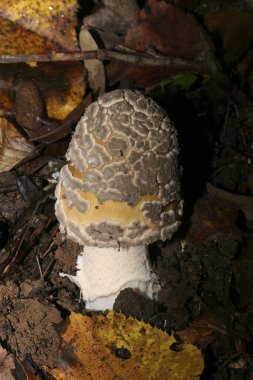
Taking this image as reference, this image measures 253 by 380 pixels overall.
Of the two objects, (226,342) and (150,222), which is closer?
(150,222)

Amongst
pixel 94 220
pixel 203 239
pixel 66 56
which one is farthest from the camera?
pixel 66 56

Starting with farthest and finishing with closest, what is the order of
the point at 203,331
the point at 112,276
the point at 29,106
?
the point at 29,106 < the point at 112,276 < the point at 203,331

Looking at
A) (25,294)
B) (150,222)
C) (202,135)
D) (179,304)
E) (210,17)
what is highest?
(210,17)

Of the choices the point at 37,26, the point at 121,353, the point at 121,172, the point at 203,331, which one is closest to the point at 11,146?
the point at 37,26

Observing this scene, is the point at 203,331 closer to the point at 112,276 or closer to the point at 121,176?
the point at 112,276

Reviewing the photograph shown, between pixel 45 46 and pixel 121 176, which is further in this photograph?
pixel 45 46

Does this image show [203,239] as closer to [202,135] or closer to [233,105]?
[202,135]

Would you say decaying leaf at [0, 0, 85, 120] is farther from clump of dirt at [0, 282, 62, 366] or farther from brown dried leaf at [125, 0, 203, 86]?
clump of dirt at [0, 282, 62, 366]

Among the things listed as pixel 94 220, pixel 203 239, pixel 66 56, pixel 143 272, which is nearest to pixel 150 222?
pixel 94 220
